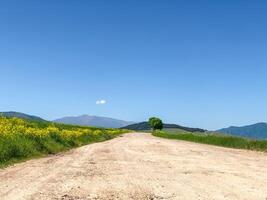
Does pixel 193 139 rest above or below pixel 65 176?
above

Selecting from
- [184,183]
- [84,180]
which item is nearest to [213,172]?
[184,183]

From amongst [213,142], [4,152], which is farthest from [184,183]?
[213,142]

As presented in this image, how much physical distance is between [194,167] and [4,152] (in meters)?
9.25

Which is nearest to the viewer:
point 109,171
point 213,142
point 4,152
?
point 109,171

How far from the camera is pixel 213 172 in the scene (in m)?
17.0

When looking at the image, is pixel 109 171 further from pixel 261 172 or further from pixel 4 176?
pixel 261 172

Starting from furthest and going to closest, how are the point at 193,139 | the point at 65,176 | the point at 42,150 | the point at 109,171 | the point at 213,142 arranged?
1. the point at 193,139
2. the point at 213,142
3. the point at 42,150
4. the point at 109,171
5. the point at 65,176

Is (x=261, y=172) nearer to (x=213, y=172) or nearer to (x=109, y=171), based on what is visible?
(x=213, y=172)

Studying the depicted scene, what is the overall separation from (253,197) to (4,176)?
856cm

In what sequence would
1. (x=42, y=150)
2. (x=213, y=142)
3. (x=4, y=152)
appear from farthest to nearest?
(x=213, y=142)
(x=42, y=150)
(x=4, y=152)

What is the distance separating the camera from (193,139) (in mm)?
65250

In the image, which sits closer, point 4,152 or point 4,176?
point 4,176

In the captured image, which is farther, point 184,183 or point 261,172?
point 261,172

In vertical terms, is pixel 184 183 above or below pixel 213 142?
below
